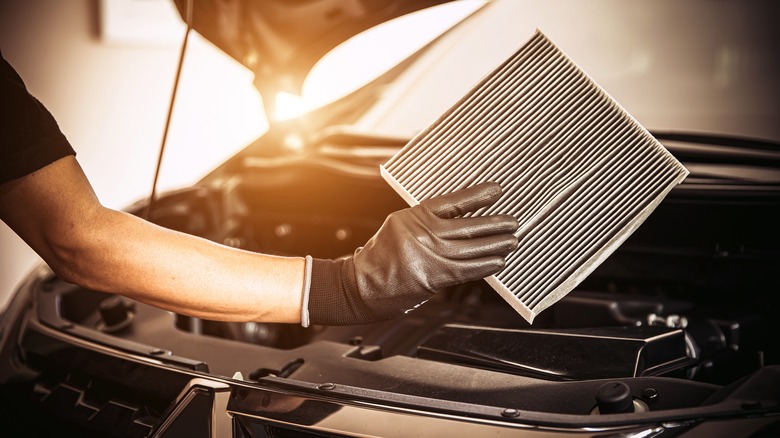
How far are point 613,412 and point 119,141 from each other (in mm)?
3689

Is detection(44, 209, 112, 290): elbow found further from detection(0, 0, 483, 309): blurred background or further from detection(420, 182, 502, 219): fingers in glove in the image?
detection(0, 0, 483, 309): blurred background

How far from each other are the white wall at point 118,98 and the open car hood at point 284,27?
2.27 metres

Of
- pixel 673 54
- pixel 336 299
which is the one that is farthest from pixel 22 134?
pixel 673 54

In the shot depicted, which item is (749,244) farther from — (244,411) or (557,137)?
(244,411)

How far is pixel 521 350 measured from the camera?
1.00m

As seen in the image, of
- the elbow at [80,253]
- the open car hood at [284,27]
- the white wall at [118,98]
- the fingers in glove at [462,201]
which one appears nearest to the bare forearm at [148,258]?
the elbow at [80,253]

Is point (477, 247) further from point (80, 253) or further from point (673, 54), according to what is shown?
point (673, 54)

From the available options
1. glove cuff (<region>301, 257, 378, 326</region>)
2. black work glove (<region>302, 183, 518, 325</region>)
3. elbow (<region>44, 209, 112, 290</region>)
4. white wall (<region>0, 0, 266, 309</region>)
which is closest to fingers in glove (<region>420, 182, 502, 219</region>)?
black work glove (<region>302, 183, 518, 325</region>)

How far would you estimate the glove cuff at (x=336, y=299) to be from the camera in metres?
0.93

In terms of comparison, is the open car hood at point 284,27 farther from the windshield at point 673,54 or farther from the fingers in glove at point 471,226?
the fingers in glove at point 471,226

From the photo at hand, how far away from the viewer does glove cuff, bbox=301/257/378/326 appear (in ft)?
3.05

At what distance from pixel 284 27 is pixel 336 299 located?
72 cm

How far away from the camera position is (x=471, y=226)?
0.87 meters

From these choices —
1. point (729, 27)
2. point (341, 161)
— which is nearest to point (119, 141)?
point (341, 161)
